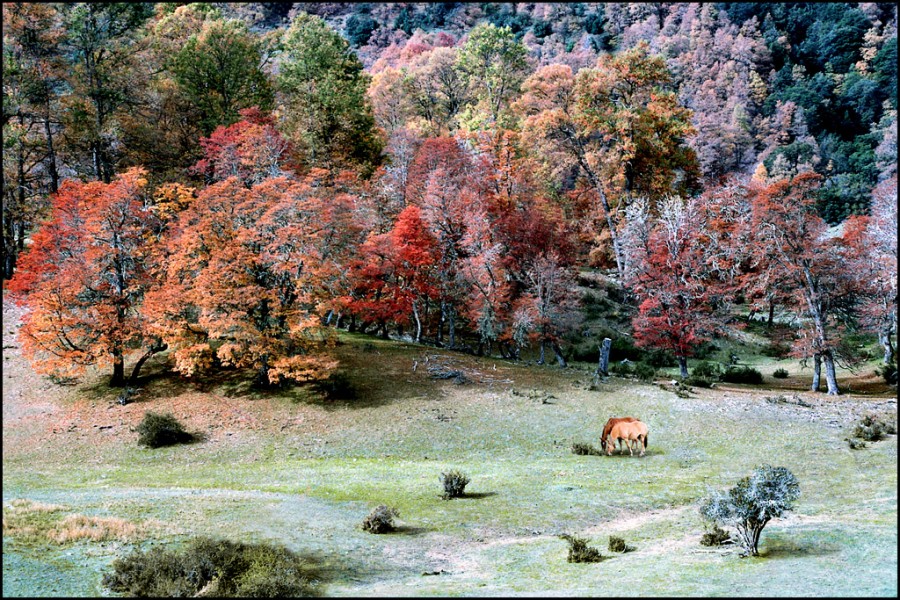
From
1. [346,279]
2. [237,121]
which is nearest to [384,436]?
[346,279]

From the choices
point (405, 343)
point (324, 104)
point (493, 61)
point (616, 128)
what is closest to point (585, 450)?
point (405, 343)

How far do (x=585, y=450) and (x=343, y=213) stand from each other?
24617mm

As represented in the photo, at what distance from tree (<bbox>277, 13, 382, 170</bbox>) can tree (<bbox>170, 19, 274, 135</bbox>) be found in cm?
335

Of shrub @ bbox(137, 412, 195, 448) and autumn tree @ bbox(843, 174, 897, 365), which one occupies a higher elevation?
autumn tree @ bbox(843, 174, 897, 365)

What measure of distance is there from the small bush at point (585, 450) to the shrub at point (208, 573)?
54.0ft

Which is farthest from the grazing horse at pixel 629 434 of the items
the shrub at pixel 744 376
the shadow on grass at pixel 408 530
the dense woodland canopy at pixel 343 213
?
the shrub at pixel 744 376

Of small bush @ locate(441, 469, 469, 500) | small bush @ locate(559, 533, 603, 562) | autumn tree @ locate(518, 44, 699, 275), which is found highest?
autumn tree @ locate(518, 44, 699, 275)

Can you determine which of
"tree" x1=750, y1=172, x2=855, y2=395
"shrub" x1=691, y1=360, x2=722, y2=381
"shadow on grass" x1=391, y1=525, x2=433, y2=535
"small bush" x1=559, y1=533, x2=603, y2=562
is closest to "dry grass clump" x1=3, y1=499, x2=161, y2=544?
"shadow on grass" x1=391, y1=525, x2=433, y2=535

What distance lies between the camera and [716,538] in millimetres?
14297

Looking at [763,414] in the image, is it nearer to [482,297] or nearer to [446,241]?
[482,297]

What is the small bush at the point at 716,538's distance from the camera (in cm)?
1426

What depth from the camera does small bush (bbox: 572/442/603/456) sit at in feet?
90.3

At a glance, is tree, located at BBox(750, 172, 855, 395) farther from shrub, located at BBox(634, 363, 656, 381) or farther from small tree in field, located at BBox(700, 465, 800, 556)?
small tree in field, located at BBox(700, 465, 800, 556)

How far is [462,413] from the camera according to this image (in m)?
33.6
